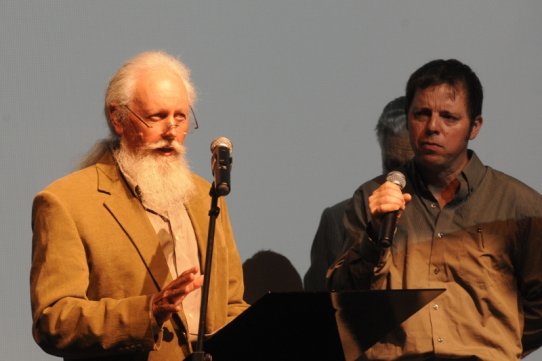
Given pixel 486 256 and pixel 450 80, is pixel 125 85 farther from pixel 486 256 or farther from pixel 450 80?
pixel 486 256

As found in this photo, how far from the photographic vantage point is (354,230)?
4.35 metres

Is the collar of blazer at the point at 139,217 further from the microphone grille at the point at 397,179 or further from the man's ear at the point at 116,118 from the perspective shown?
the microphone grille at the point at 397,179

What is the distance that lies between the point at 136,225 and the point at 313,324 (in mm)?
767

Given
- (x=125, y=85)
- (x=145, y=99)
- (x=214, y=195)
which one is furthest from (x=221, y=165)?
(x=125, y=85)

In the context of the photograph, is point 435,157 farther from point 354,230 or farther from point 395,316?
point 395,316

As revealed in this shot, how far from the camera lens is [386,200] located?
3.90 m

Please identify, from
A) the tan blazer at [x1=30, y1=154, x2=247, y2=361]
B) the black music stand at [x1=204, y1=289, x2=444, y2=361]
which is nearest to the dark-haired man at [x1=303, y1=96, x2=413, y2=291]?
the tan blazer at [x1=30, y1=154, x2=247, y2=361]

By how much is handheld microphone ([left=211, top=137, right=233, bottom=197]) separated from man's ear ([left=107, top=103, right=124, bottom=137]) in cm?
76

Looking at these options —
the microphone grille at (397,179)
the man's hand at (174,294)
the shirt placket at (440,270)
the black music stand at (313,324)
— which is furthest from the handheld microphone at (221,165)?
the shirt placket at (440,270)

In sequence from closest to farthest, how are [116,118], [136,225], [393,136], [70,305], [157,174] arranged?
[70,305] → [136,225] → [157,174] → [116,118] → [393,136]

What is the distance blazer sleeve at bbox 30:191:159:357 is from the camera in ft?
12.3

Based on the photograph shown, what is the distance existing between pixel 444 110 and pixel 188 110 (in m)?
0.92

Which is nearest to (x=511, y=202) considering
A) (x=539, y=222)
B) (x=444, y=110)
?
(x=539, y=222)

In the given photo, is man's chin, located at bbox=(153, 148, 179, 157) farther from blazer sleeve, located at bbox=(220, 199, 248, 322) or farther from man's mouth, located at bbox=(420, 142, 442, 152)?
man's mouth, located at bbox=(420, 142, 442, 152)
